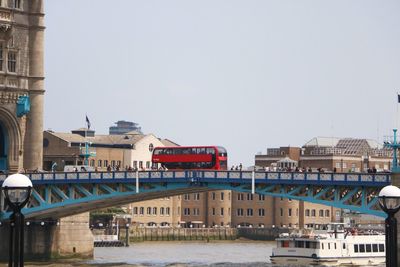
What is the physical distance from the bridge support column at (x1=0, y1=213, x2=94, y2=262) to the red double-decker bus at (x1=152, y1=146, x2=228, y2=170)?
518 inches

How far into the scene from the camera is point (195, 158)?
445 ft

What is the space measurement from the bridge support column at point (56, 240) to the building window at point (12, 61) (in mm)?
14505

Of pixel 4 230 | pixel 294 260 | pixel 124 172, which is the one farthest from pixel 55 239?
pixel 294 260

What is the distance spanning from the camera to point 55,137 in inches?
6481

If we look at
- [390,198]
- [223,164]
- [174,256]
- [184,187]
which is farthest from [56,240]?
[390,198]

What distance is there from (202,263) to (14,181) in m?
80.2

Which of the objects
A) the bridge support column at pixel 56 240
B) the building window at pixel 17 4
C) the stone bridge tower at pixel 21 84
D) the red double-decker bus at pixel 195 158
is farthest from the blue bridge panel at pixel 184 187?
the building window at pixel 17 4

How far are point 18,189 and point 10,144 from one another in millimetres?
86240

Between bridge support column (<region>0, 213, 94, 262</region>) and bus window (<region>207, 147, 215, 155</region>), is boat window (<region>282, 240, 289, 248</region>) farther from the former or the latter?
bus window (<region>207, 147, 215, 155</region>)

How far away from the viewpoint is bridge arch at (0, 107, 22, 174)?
12369cm

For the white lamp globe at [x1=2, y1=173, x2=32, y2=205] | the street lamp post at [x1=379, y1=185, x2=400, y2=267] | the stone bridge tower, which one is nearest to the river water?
the stone bridge tower

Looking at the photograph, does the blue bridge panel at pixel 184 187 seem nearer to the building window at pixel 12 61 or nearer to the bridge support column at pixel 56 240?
the bridge support column at pixel 56 240

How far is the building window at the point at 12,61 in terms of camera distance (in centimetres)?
12362

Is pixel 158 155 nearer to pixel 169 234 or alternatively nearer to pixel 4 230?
pixel 4 230
